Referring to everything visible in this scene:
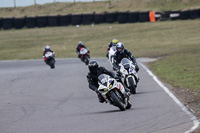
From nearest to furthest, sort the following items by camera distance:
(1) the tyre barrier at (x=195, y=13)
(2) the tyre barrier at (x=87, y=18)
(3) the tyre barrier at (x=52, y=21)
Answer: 1. (1) the tyre barrier at (x=195, y=13)
2. (2) the tyre barrier at (x=87, y=18)
3. (3) the tyre barrier at (x=52, y=21)

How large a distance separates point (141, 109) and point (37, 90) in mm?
6651

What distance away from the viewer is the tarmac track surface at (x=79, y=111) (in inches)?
357

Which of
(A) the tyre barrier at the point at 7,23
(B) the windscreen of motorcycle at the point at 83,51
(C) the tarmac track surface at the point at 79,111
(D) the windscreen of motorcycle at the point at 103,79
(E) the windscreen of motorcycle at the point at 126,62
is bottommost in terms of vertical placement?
(A) the tyre barrier at the point at 7,23

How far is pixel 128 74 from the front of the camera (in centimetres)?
1354

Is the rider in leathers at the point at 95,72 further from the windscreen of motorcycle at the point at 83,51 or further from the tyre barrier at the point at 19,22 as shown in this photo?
the tyre barrier at the point at 19,22

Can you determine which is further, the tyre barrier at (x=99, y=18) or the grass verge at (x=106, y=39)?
the tyre barrier at (x=99, y=18)

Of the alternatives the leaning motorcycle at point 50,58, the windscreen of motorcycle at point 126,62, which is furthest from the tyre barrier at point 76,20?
the windscreen of motorcycle at point 126,62

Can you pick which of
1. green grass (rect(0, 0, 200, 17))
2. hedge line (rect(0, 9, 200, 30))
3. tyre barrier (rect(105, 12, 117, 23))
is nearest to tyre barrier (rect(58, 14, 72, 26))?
hedge line (rect(0, 9, 200, 30))

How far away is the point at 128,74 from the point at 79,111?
94.4 inches

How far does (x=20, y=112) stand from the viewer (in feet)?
39.7

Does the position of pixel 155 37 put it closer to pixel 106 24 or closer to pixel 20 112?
pixel 106 24

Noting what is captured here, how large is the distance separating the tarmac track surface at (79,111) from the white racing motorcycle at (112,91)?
0.78 feet

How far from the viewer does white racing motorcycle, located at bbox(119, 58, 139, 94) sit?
13.5 m

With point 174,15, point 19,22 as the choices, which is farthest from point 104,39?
point 19,22
